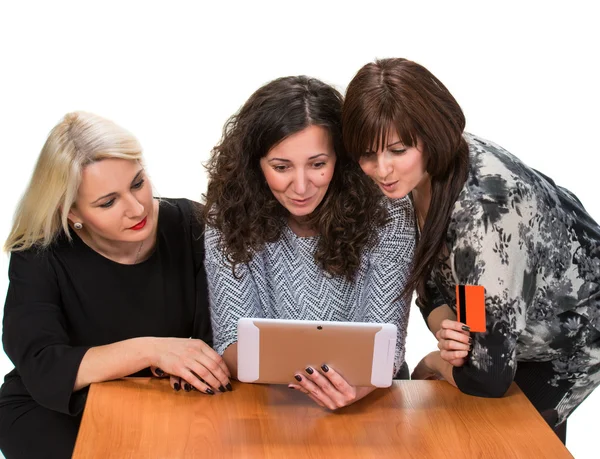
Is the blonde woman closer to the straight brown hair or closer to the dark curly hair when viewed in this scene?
the dark curly hair

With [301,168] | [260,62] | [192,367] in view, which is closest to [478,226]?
[301,168]

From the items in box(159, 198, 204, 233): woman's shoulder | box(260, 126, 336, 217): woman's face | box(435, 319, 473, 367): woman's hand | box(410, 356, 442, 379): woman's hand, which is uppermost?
box(260, 126, 336, 217): woman's face

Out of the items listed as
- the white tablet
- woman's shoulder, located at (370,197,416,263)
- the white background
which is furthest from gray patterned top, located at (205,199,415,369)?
the white background

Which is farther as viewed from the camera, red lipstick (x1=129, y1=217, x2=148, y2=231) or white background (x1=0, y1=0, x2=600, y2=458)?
white background (x1=0, y1=0, x2=600, y2=458)

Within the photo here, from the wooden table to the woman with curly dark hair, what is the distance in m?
0.11

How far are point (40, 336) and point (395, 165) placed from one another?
3.05 ft

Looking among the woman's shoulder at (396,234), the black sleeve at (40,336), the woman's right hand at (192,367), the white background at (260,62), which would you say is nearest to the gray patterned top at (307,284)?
the woman's shoulder at (396,234)

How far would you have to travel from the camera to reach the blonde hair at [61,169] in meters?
2.21

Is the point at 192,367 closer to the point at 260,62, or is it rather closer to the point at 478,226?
the point at 478,226

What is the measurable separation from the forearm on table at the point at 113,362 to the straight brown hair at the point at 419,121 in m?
0.68

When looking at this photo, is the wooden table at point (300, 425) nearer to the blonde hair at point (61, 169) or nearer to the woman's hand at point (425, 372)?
the woman's hand at point (425, 372)

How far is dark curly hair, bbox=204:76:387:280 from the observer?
2.18 m

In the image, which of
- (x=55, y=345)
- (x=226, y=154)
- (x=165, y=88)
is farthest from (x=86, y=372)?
(x=165, y=88)

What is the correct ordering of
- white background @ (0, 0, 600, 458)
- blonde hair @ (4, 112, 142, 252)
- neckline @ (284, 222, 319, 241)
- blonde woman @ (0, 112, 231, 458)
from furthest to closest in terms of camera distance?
white background @ (0, 0, 600, 458) < neckline @ (284, 222, 319, 241) < blonde hair @ (4, 112, 142, 252) < blonde woman @ (0, 112, 231, 458)
